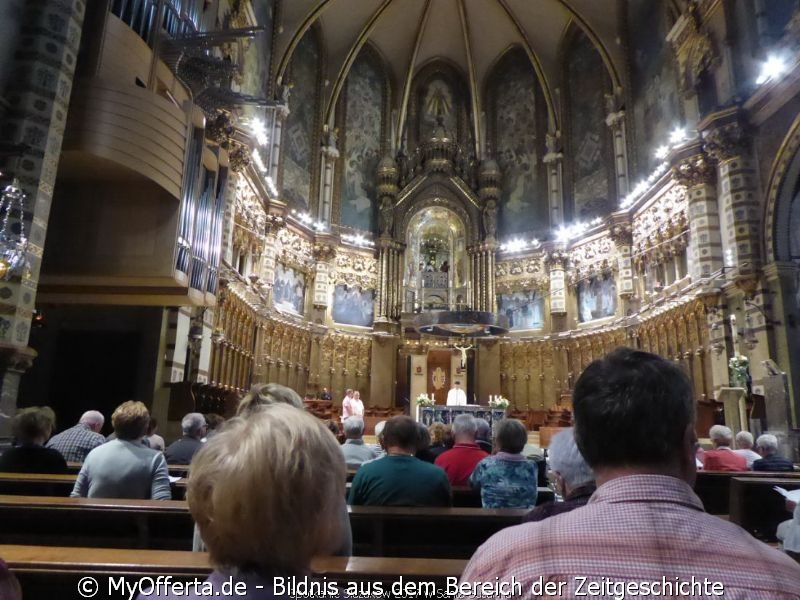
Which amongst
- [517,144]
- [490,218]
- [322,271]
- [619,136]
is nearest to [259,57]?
[322,271]

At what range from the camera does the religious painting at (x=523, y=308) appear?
23.3 m

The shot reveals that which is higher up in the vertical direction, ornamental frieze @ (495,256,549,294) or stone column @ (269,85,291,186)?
stone column @ (269,85,291,186)

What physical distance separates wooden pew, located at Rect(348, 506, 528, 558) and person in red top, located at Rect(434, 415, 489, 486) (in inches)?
47.6

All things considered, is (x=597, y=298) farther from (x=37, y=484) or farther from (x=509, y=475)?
(x=37, y=484)

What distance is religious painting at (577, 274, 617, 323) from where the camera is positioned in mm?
20609

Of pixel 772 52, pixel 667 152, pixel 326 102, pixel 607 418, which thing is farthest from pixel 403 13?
pixel 607 418

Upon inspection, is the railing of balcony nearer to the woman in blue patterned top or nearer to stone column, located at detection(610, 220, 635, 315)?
the woman in blue patterned top

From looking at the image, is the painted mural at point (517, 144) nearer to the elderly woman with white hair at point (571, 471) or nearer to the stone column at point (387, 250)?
the stone column at point (387, 250)

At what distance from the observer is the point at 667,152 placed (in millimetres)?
16438

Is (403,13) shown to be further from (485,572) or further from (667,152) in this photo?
(485,572)

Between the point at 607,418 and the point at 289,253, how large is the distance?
65.2 feet

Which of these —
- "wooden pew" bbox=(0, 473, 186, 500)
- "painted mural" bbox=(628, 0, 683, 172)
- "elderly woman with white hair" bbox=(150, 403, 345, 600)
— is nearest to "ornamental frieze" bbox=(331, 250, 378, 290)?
"painted mural" bbox=(628, 0, 683, 172)

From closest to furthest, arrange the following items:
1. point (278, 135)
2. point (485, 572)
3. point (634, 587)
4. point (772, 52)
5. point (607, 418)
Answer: point (634, 587) < point (485, 572) < point (607, 418) < point (772, 52) < point (278, 135)

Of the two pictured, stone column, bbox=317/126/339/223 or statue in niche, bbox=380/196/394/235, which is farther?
statue in niche, bbox=380/196/394/235
